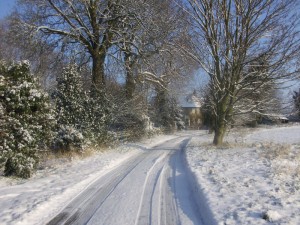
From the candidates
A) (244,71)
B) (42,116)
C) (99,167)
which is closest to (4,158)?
(42,116)

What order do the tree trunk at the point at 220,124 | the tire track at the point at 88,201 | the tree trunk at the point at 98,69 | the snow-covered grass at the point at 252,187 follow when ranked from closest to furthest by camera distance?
1. the snow-covered grass at the point at 252,187
2. the tire track at the point at 88,201
3. the tree trunk at the point at 220,124
4. the tree trunk at the point at 98,69

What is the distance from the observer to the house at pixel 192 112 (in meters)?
54.8

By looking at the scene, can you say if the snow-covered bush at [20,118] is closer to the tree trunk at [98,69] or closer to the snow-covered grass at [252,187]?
the snow-covered grass at [252,187]

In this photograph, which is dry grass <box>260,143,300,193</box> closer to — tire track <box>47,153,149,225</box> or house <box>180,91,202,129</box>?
tire track <box>47,153,149,225</box>

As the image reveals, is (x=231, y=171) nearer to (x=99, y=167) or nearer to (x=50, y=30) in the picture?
(x=99, y=167)

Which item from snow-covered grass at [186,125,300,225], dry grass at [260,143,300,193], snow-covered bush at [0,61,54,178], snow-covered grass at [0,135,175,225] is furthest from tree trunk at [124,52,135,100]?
dry grass at [260,143,300,193]

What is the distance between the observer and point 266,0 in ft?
50.2

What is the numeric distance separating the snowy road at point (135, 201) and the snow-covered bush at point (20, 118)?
266cm

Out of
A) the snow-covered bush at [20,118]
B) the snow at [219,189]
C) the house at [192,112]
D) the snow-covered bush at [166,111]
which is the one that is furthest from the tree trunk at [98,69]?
the house at [192,112]

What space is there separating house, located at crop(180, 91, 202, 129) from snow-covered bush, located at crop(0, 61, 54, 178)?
29029 millimetres

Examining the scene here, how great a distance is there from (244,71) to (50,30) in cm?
1200

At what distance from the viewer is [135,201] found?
7.11 metres

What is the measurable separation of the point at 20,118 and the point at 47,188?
3.01m

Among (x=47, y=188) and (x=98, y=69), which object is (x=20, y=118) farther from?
(x=98, y=69)
